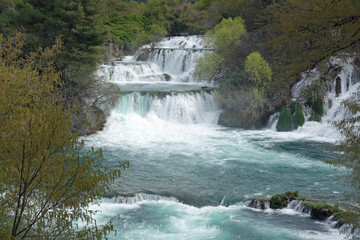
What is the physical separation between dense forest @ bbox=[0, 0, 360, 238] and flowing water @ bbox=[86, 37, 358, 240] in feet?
3.85

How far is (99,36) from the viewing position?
73.5ft

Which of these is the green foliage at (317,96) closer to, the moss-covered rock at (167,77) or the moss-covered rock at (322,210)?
the moss-covered rock at (322,210)

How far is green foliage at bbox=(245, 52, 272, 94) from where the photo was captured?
25.3 m

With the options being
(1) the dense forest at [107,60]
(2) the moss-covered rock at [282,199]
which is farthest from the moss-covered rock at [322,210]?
(1) the dense forest at [107,60]

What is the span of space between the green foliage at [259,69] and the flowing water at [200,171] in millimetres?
3111

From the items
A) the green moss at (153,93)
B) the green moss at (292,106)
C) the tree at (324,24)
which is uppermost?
the tree at (324,24)

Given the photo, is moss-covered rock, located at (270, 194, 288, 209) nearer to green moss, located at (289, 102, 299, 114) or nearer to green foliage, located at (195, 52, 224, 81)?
green moss, located at (289, 102, 299, 114)

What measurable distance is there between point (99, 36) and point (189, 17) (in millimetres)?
29005

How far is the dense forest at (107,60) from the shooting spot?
6.70 m

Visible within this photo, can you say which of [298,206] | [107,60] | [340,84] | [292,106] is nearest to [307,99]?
[292,106]

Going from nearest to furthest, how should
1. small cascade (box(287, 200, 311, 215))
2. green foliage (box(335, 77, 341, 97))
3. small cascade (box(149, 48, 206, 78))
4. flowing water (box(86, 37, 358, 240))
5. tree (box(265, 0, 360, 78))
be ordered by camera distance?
tree (box(265, 0, 360, 78)) → flowing water (box(86, 37, 358, 240)) → small cascade (box(287, 200, 311, 215)) → green foliage (box(335, 77, 341, 97)) → small cascade (box(149, 48, 206, 78))

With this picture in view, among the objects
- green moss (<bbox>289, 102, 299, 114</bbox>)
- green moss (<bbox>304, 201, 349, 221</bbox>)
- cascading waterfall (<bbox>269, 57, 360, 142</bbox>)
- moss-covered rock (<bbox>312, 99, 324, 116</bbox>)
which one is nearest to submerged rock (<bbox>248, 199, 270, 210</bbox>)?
green moss (<bbox>304, 201, 349, 221</bbox>)

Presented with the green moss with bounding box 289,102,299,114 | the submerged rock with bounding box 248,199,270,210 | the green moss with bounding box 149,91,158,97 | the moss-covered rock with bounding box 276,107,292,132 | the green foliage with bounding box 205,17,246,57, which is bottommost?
the submerged rock with bounding box 248,199,270,210

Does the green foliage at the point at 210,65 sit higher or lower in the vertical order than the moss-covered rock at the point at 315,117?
higher
